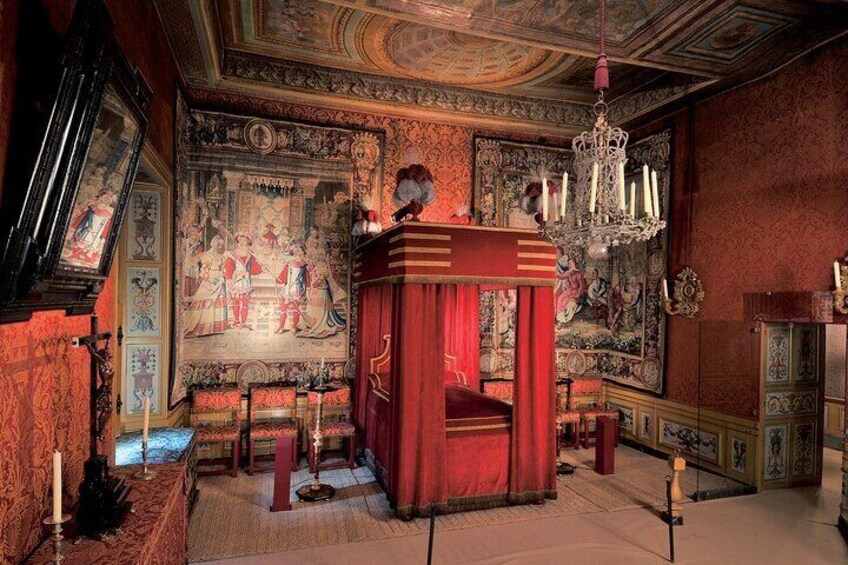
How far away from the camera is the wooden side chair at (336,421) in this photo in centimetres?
598

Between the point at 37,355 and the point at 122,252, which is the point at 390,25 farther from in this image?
the point at 37,355

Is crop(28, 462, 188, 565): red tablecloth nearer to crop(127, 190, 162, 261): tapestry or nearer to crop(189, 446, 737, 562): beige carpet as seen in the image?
crop(189, 446, 737, 562): beige carpet

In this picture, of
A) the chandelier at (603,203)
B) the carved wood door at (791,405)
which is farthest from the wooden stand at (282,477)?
the carved wood door at (791,405)

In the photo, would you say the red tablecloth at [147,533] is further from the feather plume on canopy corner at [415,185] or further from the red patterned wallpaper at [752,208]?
the red patterned wallpaper at [752,208]

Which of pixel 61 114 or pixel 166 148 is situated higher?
pixel 166 148

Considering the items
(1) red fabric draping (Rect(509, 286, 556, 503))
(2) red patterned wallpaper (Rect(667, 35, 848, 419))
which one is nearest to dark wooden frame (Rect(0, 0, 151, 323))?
(1) red fabric draping (Rect(509, 286, 556, 503))

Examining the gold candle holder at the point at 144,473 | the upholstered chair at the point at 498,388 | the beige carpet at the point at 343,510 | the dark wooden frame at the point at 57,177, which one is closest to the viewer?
the dark wooden frame at the point at 57,177

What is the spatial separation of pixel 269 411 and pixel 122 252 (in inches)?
107

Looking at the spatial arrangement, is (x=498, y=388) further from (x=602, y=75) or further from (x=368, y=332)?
(x=602, y=75)

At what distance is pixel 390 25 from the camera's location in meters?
5.38

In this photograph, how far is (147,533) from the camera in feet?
7.55

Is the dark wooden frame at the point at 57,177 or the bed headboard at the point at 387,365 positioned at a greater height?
the dark wooden frame at the point at 57,177

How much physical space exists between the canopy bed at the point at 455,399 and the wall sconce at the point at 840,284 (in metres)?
2.74

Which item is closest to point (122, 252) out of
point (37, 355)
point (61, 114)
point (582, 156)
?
point (37, 355)
